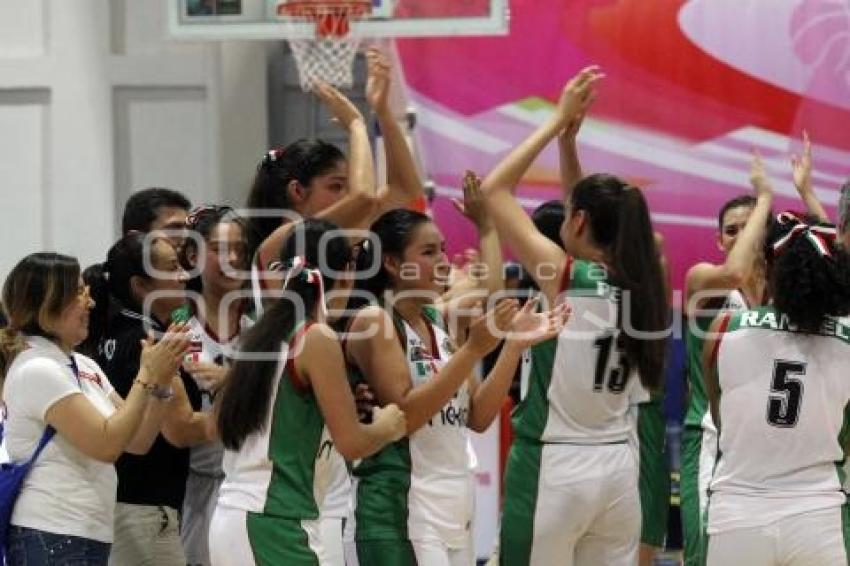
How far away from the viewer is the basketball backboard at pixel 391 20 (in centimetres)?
971

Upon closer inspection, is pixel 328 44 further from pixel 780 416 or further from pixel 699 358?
pixel 780 416

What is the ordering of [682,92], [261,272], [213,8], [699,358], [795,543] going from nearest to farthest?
[795,543] < [261,272] < [699,358] < [213,8] < [682,92]

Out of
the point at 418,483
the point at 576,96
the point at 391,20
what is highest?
the point at 391,20

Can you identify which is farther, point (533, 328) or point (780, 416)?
point (533, 328)

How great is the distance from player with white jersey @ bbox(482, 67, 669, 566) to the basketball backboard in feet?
13.5

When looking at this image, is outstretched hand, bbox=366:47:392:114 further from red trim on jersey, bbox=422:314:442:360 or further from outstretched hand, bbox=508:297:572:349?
outstretched hand, bbox=508:297:572:349

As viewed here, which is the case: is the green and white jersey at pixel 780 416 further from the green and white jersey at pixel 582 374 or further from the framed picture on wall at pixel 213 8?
the framed picture on wall at pixel 213 8

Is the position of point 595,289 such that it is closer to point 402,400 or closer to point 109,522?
point 402,400

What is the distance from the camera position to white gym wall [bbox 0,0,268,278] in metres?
10.9

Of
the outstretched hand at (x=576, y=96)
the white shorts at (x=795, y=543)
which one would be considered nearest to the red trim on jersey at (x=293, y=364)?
the white shorts at (x=795, y=543)

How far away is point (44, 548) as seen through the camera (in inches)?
193

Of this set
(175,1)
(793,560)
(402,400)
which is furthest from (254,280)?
(175,1)

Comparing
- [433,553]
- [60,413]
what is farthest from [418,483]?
[60,413]

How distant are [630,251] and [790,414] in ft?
2.71
